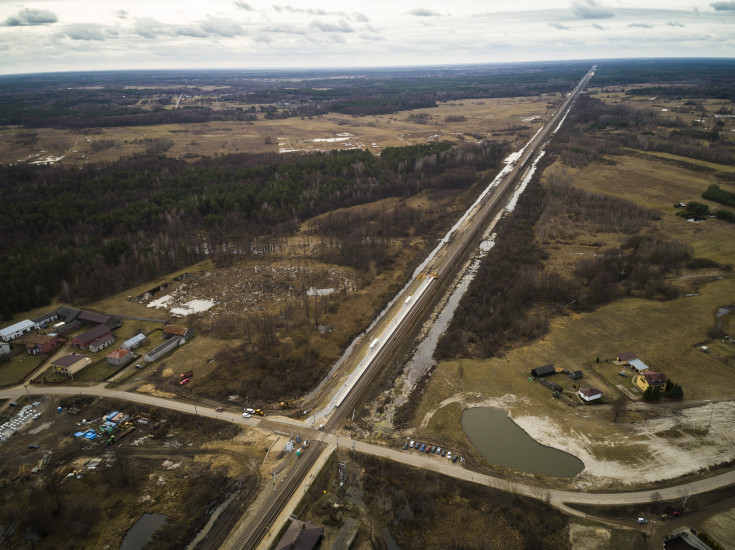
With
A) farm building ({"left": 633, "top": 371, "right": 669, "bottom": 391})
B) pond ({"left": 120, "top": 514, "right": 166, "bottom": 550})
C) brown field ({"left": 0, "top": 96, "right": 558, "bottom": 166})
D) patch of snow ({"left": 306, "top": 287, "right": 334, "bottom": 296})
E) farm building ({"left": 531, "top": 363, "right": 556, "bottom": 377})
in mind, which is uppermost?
brown field ({"left": 0, "top": 96, "right": 558, "bottom": 166})

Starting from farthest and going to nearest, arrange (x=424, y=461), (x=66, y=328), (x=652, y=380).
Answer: (x=66, y=328) < (x=652, y=380) < (x=424, y=461)

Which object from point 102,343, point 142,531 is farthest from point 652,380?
point 102,343

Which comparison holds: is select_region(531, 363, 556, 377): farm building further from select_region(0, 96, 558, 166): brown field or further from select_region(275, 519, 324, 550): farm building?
select_region(0, 96, 558, 166): brown field

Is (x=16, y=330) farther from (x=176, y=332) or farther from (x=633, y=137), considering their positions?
(x=633, y=137)

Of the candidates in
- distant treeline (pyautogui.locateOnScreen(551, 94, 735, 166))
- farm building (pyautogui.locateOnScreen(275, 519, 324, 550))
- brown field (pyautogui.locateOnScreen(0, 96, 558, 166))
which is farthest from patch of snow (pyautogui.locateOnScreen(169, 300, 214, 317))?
distant treeline (pyautogui.locateOnScreen(551, 94, 735, 166))

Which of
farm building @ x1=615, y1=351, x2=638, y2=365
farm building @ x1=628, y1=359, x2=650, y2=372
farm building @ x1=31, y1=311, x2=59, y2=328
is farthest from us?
farm building @ x1=31, y1=311, x2=59, y2=328

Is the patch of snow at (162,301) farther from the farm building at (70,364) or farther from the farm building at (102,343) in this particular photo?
the farm building at (70,364)
